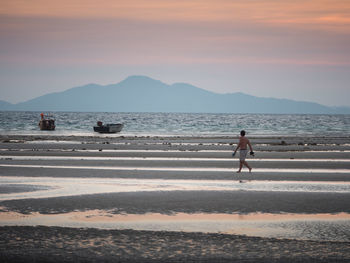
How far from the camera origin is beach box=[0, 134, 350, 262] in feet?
27.6

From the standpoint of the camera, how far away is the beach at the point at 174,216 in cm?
841

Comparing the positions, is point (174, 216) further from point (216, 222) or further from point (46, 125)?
point (46, 125)

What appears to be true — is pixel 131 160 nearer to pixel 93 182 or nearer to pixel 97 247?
pixel 93 182

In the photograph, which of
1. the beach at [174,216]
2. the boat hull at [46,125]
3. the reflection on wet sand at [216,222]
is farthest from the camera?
the boat hull at [46,125]

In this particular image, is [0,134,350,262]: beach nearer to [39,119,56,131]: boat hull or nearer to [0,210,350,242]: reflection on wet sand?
[0,210,350,242]: reflection on wet sand

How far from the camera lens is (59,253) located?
328 inches

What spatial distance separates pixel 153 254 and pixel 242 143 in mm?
13072

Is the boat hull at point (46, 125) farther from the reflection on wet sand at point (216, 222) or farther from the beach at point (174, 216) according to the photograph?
the reflection on wet sand at point (216, 222)

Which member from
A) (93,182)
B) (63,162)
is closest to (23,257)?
(93,182)

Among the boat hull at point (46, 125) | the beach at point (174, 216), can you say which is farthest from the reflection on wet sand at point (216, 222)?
the boat hull at point (46, 125)

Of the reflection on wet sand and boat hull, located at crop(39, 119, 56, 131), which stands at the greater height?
boat hull, located at crop(39, 119, 56, 131)

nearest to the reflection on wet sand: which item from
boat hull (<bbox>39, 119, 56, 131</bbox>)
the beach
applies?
the beach

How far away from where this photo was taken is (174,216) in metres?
11.6

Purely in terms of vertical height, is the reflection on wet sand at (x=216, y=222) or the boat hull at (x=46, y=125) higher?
the boat hull at (x=46, y=125)
